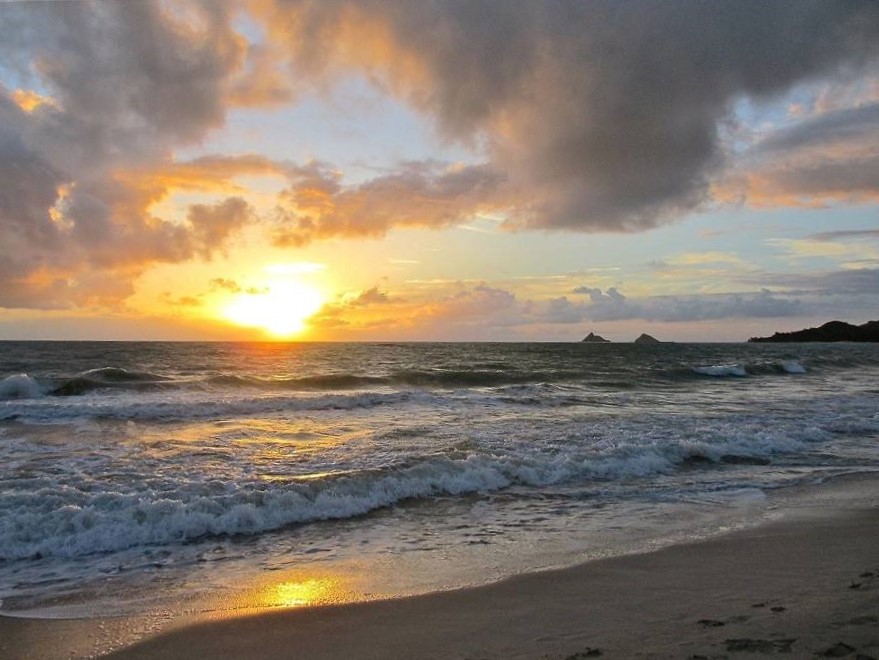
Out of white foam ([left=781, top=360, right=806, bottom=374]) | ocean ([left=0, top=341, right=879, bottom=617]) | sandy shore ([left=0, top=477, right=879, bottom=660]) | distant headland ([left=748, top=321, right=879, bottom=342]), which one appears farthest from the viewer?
distant headland ([left=748, top=321, right=879, bottom=342])

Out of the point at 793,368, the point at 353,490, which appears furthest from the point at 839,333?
the point at 353,490

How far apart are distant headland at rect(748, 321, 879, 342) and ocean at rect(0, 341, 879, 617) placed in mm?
177484

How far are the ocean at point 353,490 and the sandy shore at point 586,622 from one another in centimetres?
44

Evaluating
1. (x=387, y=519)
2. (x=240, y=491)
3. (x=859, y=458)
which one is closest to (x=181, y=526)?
(x=240, y=491)

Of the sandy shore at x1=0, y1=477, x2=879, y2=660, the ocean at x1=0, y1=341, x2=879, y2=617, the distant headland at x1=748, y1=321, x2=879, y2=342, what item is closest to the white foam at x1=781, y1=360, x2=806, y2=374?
the ocean at x1=0, y1=341, x2=879, y2=617

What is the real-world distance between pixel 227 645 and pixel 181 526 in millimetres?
3669

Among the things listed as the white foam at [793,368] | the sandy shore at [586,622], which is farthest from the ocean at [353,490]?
the white foam at [793,368]

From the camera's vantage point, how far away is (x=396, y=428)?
17078 mm

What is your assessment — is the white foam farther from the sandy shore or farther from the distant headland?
the distant headland

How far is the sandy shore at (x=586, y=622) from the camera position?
4402 millimetres

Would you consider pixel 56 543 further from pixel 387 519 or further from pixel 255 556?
pixel 387 519

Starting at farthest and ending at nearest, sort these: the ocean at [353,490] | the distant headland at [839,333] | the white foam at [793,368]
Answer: the distant headland at [839,333] → the white foam at [793,368] → the ocean at [353,490]

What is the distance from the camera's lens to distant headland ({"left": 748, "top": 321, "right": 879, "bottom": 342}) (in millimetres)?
167750

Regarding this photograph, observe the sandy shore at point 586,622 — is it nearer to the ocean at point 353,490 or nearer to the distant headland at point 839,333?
the ocean at point 353,490
